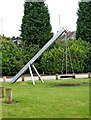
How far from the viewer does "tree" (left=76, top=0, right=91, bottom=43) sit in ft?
98.3

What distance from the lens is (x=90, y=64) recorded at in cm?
2864

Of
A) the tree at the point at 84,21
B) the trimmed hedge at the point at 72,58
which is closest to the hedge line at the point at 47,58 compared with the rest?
the trimmed hedge at the point at 72,58

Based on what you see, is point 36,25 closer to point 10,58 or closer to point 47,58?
point 47,58

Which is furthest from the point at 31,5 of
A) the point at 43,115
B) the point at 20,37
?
the point at 43,115

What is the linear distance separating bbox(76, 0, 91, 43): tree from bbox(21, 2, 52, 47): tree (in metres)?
2.98

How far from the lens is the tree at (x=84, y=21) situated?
98.3 feet

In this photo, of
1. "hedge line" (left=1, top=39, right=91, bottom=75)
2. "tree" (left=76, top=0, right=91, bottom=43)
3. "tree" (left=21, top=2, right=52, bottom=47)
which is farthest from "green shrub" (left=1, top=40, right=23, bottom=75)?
"tree" (left=76, top=0, right=91, bottom=43)

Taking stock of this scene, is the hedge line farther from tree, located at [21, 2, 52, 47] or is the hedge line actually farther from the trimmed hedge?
tree, located at [21, 2, 52, 47]

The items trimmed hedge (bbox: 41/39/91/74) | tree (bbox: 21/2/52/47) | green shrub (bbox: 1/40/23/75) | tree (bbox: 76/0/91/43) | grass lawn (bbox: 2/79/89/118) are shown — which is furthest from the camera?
tree (bbox: 76/0/91/43)

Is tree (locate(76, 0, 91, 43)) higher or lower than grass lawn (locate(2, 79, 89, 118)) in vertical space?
higher

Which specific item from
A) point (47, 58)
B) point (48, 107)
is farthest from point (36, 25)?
point (48, 107)

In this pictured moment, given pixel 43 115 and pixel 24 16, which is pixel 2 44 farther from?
pixel 43 115

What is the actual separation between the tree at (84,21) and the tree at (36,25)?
298 cm

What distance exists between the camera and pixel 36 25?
28.8 m
